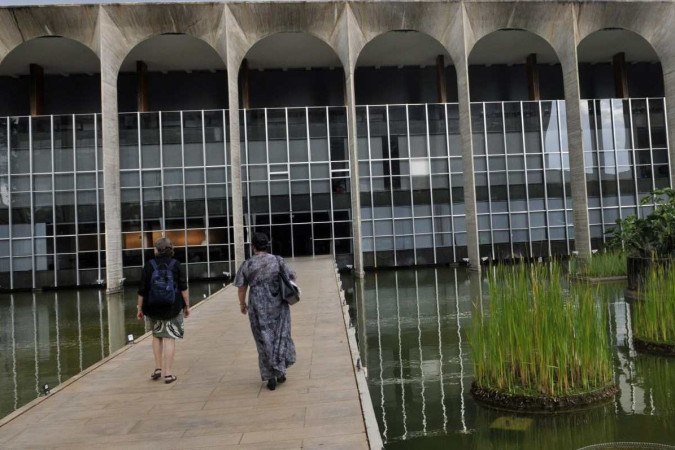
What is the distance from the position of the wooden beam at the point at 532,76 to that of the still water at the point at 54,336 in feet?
63.6

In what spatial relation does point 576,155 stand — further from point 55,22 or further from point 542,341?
point 55,22

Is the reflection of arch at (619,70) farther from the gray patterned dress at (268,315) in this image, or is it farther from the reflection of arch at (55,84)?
the gray patterned dress at (268,315)

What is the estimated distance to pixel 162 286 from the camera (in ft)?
19.9

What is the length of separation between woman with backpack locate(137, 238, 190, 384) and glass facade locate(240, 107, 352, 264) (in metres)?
19.9

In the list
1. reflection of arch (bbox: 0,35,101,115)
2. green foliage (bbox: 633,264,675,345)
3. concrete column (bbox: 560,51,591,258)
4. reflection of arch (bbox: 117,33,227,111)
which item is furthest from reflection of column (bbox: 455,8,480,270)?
reflection of arch (bbox: 0,35,101,115)

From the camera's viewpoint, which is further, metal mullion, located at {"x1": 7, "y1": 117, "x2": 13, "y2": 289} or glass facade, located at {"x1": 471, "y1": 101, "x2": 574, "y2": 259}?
glass facade, located at {"x1": 471, "y1": 101, "x2": 574, "y2": 259}

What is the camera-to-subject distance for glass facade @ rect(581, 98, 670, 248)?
2750 centimetres

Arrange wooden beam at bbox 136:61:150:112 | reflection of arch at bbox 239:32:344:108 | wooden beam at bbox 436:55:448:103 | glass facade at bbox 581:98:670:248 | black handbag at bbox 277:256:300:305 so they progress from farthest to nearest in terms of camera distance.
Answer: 1. reflection of arch at bbox 239:32:344:108
2. glass facade at bbox 581:98:670:248
3. wooden beam at bbox 436:55:448:103
4. wooden beam at bbox 136:61:150:112
5. black handbag at bbox 277:256:300:305

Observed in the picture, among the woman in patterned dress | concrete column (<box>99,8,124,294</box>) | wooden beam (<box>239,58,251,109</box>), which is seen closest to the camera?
the woman in patterned dress

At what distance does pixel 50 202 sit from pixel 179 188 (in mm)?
5825

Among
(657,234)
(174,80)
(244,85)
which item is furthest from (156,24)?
(657,234)

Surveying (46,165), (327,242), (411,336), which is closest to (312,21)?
(327,242)

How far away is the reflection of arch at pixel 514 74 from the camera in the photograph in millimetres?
27969

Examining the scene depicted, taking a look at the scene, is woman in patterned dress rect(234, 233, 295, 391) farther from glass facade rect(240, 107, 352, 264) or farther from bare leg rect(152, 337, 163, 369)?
glass facade rect(240, 107, 352, 264)
